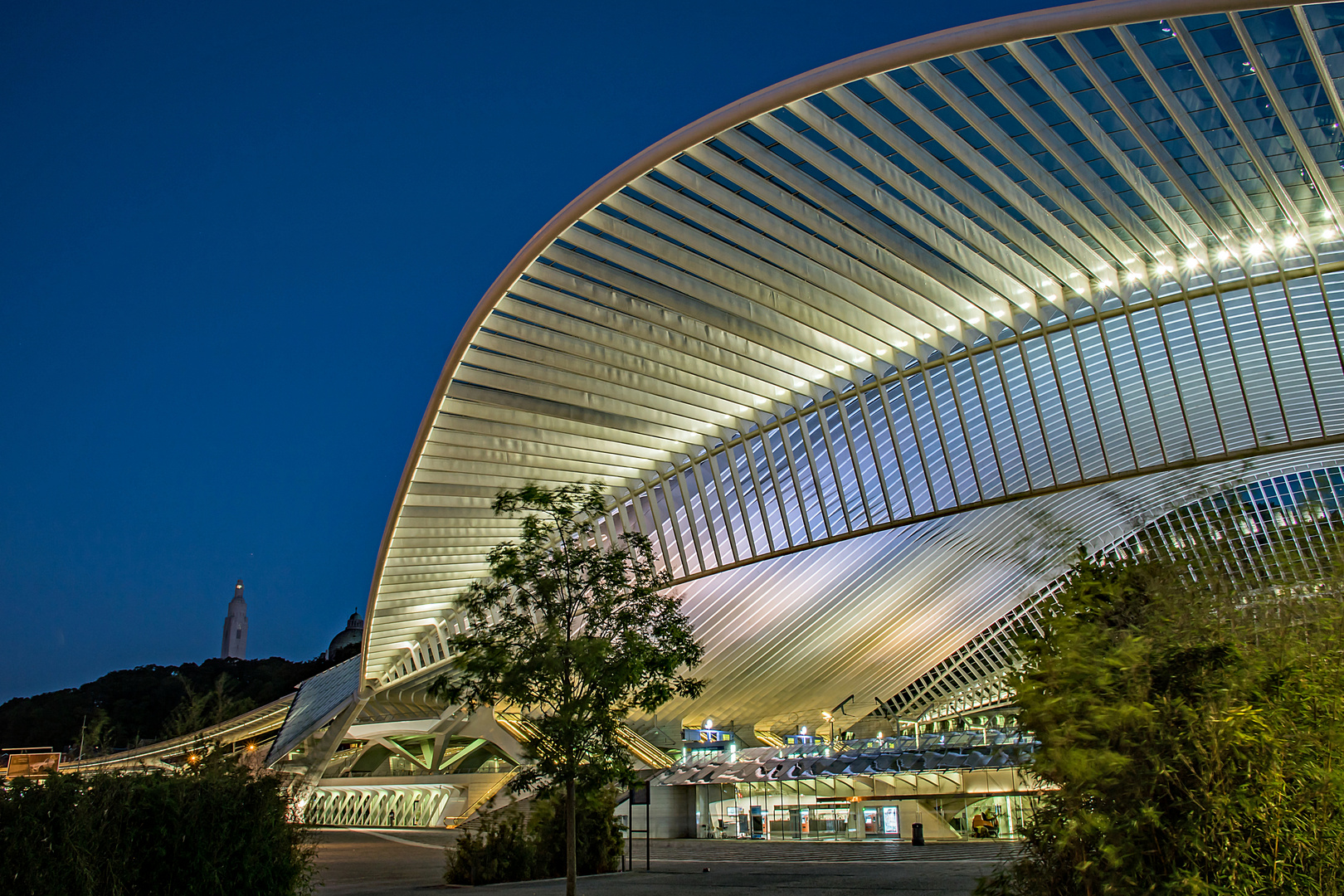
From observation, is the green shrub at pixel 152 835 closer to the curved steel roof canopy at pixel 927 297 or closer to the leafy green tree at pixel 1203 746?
the leafy green tree at pixel 1203 746

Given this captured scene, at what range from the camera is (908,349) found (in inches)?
822

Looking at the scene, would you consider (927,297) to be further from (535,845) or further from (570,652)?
(535,845)

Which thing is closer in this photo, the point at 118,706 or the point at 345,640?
the point at 118,706

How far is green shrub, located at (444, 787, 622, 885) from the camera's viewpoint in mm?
17531

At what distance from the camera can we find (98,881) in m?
10.2

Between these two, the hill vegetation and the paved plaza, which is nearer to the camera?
the paved plaza

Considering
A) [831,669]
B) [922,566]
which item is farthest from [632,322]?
[831,669]

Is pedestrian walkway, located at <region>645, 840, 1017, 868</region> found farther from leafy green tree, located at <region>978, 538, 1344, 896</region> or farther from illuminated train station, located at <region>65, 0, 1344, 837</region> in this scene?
leafy green tree, located at <region>978, 538, 1344, 896</region>

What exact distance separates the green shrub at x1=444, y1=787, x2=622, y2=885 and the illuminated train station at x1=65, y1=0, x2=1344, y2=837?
7725 mm

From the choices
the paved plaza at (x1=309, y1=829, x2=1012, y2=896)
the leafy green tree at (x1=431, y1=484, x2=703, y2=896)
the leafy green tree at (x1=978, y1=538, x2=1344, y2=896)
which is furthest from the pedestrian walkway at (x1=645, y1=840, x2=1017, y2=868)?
the leafy green tree at (x1=978, y1=538, x2=1344, y2=896)

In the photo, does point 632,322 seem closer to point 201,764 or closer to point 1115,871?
point 201,764

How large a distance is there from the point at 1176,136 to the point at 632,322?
987 cm

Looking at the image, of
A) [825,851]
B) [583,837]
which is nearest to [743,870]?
[583,837]

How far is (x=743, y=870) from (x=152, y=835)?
12317 mm
